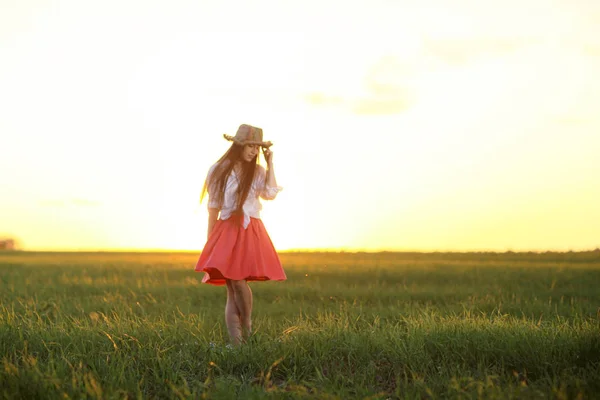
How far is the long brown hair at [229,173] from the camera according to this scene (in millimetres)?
7609

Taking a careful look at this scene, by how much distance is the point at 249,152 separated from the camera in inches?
303

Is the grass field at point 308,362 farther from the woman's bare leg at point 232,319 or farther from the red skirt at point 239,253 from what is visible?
the red skirt at point 239,253

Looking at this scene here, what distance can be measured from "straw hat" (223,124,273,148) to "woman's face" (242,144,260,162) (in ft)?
0.24

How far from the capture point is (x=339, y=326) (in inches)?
288

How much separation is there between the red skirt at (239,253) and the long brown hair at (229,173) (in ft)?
0.79

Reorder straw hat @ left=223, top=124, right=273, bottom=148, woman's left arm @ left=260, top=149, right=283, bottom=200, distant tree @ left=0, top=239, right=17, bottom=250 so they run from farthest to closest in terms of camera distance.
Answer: distant tree @ left=0, top=239, right=17, bottom=250 → woman's left arm @ left=260, top=149, right=283, bottom=200 → straw hat @ left=223, top=124, right=273, bottom=148

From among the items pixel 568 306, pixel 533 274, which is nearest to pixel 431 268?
A: pixel 533 274

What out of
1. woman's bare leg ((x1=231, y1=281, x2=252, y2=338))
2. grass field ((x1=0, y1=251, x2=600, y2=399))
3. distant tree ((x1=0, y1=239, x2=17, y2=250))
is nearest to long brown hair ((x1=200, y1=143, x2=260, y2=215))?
woman's bare leg ((x1=231, y1=281, x2=252, y2=338))

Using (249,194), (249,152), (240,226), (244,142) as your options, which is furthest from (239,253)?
(244,142)

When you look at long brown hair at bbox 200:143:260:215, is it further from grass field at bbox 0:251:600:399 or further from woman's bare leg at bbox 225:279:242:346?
grass field at bbox 0:251:600:399

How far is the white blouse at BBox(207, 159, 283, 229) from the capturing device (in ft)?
25.1

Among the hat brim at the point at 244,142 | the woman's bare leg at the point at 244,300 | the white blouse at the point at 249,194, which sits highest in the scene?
the hat brim at the point at 244,142

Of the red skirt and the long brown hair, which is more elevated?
the long brown hair

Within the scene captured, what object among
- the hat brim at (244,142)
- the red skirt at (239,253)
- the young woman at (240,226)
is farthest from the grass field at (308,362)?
the hat brim at (244,142)
